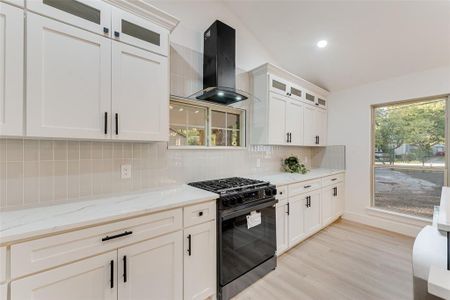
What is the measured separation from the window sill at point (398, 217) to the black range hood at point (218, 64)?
3.11m

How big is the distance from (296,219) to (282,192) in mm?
532

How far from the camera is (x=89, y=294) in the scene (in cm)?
115

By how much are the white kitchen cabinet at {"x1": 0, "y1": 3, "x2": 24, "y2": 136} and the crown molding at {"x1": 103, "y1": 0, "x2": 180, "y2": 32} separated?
0.58 m

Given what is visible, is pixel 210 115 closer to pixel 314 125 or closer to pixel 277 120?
pixel 277 120

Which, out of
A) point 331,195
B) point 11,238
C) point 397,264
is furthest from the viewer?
point 331,195

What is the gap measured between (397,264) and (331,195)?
1.21 meters

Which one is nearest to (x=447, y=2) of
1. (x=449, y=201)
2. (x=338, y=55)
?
(x=338, y=55)

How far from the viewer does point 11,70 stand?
1103mm

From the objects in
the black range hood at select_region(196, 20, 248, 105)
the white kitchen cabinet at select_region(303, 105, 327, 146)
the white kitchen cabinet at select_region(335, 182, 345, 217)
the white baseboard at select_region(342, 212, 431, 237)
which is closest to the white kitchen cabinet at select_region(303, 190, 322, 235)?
the white kitchen cabinet at select_region(335, 182, 345, 217)

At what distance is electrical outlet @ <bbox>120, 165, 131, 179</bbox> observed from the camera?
180 centimetres

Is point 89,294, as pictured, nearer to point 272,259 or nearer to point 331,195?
point 272,259

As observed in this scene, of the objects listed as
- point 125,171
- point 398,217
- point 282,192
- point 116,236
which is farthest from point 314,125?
point 116,236

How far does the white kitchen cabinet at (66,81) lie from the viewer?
1168 millimetres

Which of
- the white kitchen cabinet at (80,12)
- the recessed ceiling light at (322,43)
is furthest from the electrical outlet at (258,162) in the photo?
the white kitchen cabinet at (80,12)
